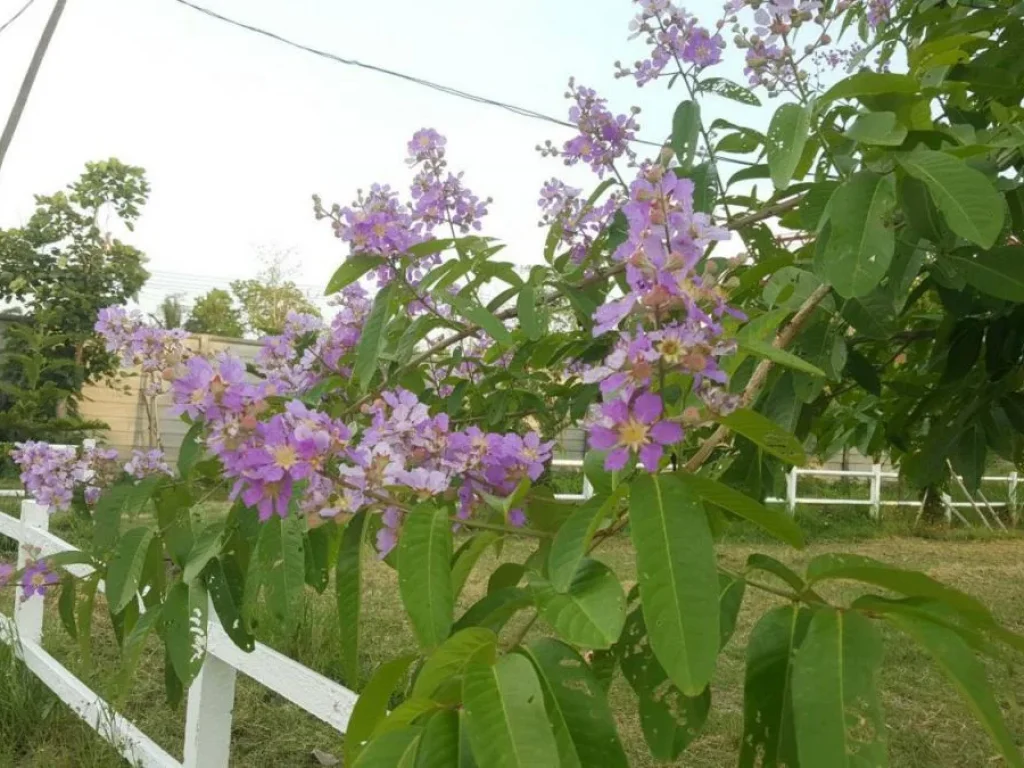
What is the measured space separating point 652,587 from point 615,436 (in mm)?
134

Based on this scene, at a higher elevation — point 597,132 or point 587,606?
point 597,132

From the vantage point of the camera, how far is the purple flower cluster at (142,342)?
1.47 m

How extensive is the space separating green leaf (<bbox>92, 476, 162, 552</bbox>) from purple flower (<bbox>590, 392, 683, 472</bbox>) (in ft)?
2.99

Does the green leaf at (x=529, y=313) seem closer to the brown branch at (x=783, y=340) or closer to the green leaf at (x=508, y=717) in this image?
the brown branch at (x=783, y=340)

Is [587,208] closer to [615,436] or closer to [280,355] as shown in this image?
[280,355]

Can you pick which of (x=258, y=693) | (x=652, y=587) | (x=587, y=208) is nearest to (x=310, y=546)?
(x=652, y=587)

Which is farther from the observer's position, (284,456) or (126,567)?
(126,567)

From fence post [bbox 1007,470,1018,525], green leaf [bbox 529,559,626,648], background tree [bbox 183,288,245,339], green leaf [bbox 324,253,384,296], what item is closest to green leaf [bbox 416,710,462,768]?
green leaf [bbox 529,559,626,648]

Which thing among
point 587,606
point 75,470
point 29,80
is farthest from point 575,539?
point 29,80

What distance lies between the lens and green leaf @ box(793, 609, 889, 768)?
59 cm

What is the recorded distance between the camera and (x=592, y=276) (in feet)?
5.22

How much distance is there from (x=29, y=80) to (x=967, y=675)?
29.3 feet

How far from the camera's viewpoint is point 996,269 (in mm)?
1142

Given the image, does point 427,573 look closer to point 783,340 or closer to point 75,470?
point 783,340
